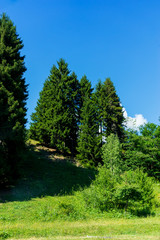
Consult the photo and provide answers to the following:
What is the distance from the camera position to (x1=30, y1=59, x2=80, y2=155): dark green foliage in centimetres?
3142

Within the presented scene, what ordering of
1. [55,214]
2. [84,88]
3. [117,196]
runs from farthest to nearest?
[84,88], [117,196], [55,214]

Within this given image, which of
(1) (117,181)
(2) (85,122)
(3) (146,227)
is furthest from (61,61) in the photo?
(3) (146,227)

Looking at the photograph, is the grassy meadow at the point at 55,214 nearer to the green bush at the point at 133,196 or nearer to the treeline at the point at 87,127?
the green bush at the point at 133,196

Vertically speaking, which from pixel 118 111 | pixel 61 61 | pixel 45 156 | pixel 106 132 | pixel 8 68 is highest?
pixel 61 61

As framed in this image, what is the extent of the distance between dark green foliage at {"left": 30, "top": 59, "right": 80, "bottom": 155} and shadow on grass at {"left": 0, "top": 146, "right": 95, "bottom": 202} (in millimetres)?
3675

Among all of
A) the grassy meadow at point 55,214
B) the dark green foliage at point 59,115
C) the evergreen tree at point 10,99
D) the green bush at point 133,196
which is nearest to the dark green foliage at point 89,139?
the dark green foliage at point 59,115

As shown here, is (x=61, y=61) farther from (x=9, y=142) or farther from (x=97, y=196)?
(x=97, y=196)

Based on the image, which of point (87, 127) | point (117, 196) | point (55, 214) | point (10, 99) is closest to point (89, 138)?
point (87, 127)

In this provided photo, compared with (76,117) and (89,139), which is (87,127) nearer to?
(89,139)

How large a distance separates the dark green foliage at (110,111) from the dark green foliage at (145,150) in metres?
2.93

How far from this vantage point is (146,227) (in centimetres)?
871

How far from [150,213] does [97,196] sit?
4.40 m

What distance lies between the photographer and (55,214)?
11.0 metres

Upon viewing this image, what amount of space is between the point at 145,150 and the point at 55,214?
24170mm
